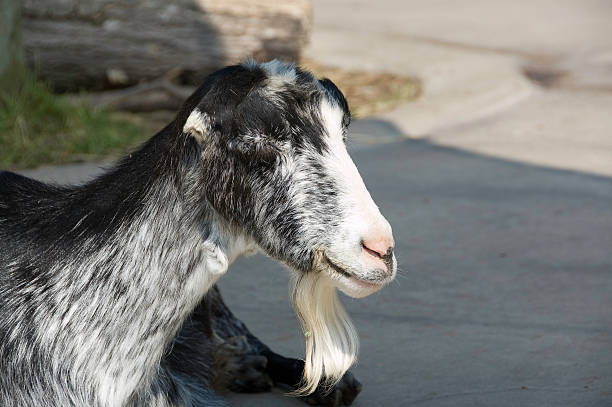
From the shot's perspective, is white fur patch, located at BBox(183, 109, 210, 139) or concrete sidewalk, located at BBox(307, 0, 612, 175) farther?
concrete sidewalk, located at BBox(307, 0, 612, 175)

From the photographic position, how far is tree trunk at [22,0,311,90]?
7.29 meters

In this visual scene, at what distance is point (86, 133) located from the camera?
6746 millimetres

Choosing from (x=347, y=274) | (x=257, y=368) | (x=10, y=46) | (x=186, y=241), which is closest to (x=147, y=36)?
(x=10, y=46)

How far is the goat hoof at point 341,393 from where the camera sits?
→ 3.44m

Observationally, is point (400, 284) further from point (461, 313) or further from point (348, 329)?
point (348, 329)

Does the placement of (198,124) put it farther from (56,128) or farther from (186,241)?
(56,128)

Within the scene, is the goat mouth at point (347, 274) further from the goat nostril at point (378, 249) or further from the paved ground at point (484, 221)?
the paved ground at point (484, 221)

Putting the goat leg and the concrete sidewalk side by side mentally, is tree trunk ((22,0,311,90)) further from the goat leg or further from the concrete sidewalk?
the goat leg

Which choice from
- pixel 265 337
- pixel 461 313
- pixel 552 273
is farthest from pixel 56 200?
pixel 552 273

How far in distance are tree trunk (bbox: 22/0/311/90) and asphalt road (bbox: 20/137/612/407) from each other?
1.49 meters

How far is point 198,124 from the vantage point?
2.59 metres

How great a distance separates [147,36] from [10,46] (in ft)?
3.70

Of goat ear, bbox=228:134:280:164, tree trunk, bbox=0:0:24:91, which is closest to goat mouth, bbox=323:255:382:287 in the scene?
goat ear, bbox=228:134:280:164

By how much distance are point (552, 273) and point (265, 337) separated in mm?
1477
